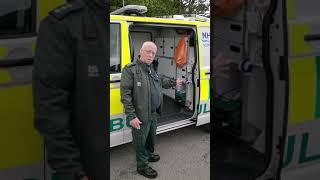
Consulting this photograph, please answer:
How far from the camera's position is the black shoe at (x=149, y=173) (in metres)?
4.54

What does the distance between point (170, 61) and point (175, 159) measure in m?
1.87

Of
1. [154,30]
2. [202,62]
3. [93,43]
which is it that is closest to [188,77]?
[202,62]

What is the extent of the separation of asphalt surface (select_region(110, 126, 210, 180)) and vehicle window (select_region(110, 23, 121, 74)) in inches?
50.7

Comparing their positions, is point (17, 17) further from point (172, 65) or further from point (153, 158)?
point (172, 65)

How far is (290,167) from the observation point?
5.94 feet

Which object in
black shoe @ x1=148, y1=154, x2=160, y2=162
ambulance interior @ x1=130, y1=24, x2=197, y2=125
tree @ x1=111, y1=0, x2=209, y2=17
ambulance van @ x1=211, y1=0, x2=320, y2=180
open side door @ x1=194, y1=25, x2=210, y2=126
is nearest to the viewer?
ambulance van @ x1=211, y1=0, x2=320, y2=180

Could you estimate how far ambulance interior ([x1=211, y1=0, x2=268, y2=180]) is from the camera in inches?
66.2

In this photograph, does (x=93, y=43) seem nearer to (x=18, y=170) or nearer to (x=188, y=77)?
(x=18, y=170)

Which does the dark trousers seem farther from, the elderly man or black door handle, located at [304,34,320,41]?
black door handle, located at [304,34,320,41]

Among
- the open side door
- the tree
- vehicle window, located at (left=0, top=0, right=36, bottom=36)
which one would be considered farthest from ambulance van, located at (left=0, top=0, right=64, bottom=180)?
the tree

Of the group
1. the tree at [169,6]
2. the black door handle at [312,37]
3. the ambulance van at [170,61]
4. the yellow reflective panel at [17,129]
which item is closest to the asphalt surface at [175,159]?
the ambulance van at [170,61]

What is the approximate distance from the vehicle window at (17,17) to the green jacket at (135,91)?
3.08m

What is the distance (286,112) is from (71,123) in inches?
38.1

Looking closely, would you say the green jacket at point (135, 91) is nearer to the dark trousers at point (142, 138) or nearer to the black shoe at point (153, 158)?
the dark trousers at point (142, 138)
